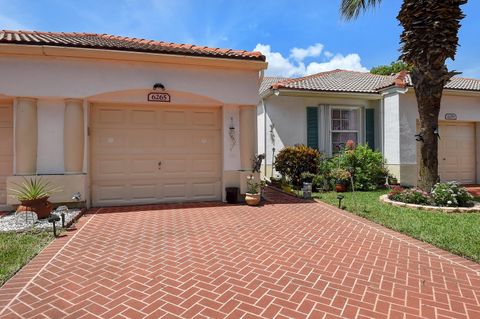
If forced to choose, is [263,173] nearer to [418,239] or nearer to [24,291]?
[418,239]

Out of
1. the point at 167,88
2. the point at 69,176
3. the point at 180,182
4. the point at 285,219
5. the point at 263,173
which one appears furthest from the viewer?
the point at 263,173

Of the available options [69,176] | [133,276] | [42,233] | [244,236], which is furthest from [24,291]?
[69,176]

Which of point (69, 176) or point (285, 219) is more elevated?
point (69, 176)

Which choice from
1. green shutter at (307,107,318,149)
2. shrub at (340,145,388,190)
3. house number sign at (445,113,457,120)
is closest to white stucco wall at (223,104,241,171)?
green shutter at (307,107,318,149)

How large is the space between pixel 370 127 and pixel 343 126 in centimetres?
129

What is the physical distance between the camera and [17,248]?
482 cm

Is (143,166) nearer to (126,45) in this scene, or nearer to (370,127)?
(126,45)

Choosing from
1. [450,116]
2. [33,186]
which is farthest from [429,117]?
[33,186]

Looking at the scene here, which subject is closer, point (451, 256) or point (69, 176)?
point (451, 256)

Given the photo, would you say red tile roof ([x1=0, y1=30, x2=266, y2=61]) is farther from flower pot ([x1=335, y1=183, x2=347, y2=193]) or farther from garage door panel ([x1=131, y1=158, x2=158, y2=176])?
flower pot ([x1=335, y1=183, x2=347, y2=193])

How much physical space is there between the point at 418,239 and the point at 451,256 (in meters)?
0.87

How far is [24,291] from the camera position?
341cm

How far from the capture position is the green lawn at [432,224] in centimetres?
499

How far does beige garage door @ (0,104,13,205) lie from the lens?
799 cm
